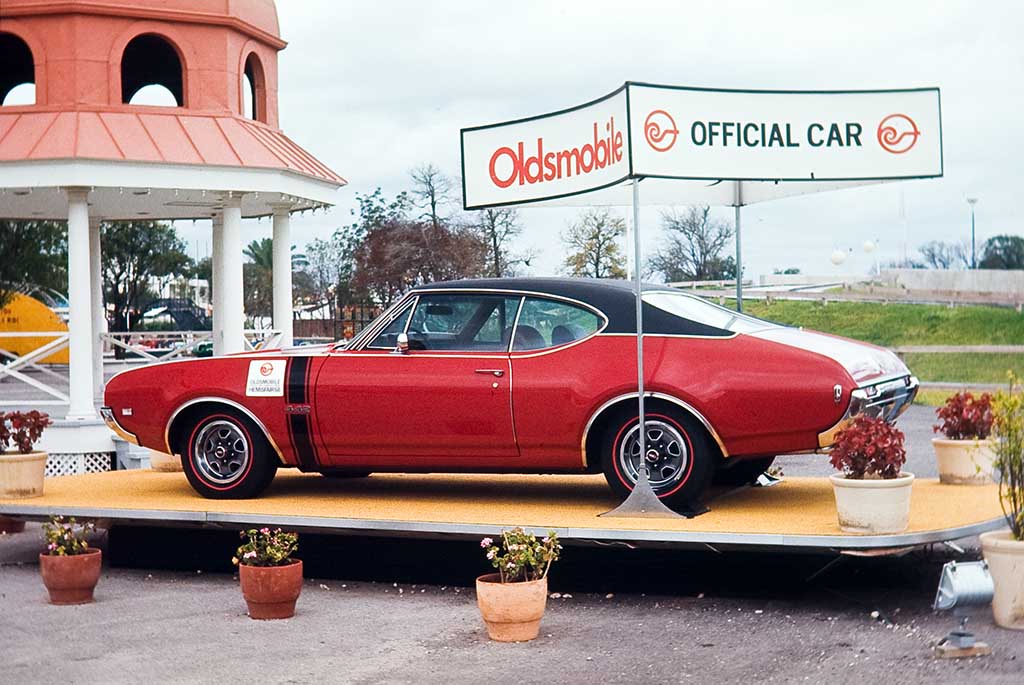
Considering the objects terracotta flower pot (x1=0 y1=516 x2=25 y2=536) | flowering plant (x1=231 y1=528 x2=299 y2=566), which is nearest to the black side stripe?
flowering plant (x1=231 y1=528 x2=299 y2=566)

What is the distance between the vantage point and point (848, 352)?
855 centimetres

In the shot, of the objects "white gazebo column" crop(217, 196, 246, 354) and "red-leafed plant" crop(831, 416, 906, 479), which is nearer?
"red-leafed plant" crop(831, 416, 906, 479)

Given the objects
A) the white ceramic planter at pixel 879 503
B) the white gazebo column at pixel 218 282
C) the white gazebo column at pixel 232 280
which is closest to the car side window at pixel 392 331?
the white ceramic planter at pixel 879 503

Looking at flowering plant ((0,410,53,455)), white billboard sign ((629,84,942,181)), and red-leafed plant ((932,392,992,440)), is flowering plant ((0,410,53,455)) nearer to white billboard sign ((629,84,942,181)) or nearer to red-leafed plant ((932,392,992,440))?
white billboard sign ((629,84,942,181))

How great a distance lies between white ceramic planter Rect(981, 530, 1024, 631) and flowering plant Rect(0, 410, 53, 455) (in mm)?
7298

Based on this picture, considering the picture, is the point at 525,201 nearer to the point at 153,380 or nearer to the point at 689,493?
the point at 689,493

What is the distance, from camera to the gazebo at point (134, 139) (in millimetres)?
14055

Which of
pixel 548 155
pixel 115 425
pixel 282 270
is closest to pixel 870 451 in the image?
pixel 548 155

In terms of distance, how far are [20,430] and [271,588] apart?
3.56m

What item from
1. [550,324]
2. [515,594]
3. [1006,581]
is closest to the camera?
[1006,581]

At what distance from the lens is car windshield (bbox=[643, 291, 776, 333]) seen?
8.80 metres

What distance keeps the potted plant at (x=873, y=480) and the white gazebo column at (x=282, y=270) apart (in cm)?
1015

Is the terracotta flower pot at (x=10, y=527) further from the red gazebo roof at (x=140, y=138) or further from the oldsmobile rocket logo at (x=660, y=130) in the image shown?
the oldsmobile rocket logo at (x=660, y=130)

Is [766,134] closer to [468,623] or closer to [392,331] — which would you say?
[392,331]
